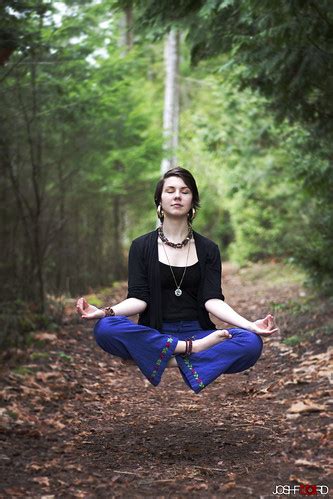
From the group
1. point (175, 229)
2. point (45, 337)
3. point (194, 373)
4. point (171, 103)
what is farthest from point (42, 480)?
point (171, 103)

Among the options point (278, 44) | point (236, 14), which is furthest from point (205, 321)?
point (236, 14)

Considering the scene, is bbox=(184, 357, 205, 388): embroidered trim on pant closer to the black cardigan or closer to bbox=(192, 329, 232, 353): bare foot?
bbox=(192, 329, 232, 353): bare foot

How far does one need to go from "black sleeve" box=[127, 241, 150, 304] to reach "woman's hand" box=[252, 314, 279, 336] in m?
0.82

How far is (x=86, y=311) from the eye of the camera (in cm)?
407

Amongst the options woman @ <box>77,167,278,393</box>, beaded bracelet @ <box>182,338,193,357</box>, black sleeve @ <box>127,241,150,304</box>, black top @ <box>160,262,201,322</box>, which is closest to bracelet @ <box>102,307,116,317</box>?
woman @ <box>77,167,278,393</box>

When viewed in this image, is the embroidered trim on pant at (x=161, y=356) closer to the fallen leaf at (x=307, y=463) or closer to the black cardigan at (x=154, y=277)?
the black cardigan at (x=154, y=277)

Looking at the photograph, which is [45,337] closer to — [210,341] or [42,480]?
[210,341]

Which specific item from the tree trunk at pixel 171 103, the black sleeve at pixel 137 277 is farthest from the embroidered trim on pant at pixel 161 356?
the tree trunk at pixel 171 103

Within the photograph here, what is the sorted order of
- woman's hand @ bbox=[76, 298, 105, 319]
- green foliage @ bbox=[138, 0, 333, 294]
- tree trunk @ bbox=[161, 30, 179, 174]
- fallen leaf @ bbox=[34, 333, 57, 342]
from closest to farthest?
woman's hand @ bbox=[76, 298, 105, 319] < green foliage @ bbox=[138, 0, 333, 294] < fallen leaf @ bbox=[34, 333, 57, 342] < tree trunk @ bbox=[161, 30, 179, 174]

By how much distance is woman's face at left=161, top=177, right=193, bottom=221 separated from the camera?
444 centimetres

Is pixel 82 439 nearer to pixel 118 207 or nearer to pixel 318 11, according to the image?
pixel 318 11

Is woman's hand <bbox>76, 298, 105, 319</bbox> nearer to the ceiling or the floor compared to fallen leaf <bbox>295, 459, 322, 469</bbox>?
nearer to the ceiling

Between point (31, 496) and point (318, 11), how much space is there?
4.32m

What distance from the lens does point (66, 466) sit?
12.5 ft
